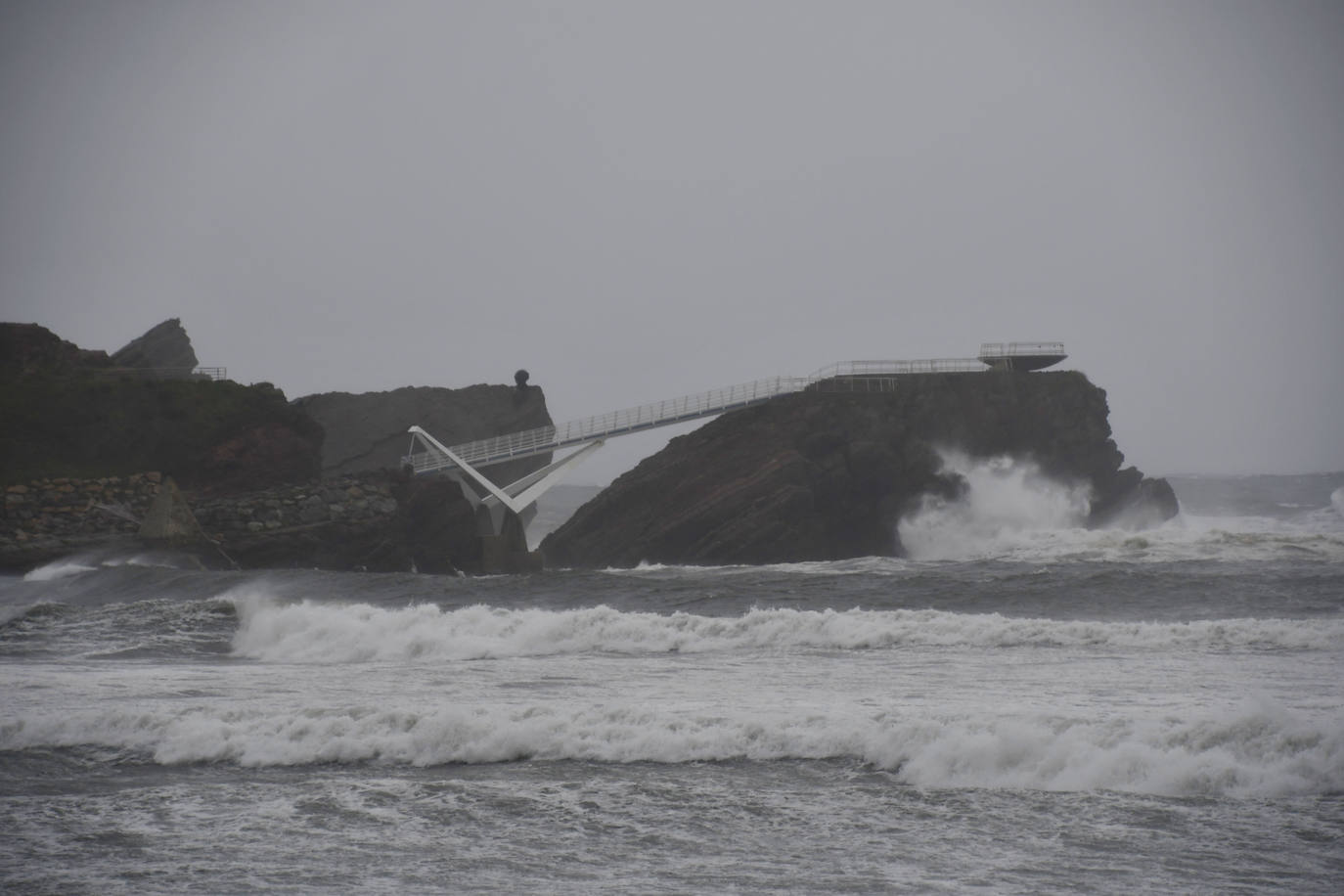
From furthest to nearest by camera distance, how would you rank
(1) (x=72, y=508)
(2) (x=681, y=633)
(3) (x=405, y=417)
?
(3) (x=405, y=417) → (1) (x=72, y=508) → (2) (x=681, y=633)

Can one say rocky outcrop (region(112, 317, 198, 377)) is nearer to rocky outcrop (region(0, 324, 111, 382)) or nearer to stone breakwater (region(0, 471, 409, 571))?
rocky outcrop (region(0, 324, 111, 382))

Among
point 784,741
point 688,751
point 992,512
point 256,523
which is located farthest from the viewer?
point 992,512

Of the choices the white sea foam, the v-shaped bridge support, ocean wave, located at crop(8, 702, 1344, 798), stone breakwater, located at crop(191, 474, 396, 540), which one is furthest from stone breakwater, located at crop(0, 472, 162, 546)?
ocean wave, located at crop(8, 702, 1344, 798)

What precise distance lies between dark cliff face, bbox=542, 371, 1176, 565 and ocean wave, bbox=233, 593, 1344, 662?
20.9 meters

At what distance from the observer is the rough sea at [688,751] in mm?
7766

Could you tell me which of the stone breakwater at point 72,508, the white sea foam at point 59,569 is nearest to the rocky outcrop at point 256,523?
the stone breakwater at point 72,508

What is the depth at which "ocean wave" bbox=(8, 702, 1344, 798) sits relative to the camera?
966 cm

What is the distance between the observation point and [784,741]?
11.0 metres

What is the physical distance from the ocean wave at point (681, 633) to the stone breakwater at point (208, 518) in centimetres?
1844

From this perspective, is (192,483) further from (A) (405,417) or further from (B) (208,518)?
(A) (405,417)

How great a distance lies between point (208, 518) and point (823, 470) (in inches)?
845

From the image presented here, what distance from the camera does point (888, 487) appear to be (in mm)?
43875

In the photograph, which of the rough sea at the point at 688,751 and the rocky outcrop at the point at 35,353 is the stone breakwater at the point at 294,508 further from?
the rough sea at the point at 688,751

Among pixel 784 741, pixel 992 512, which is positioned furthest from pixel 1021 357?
pixel 784 741
